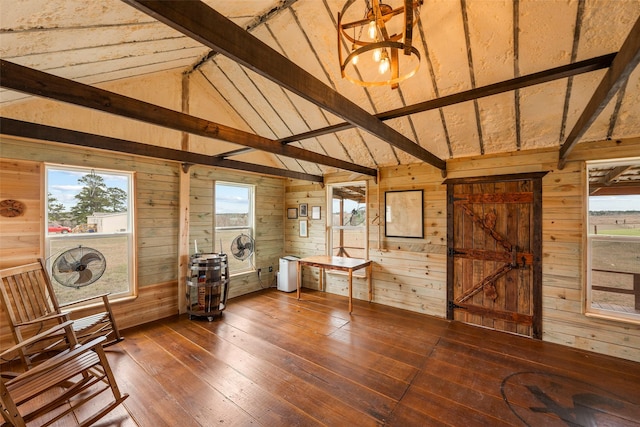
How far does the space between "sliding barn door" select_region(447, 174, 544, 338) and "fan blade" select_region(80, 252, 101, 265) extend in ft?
15.2

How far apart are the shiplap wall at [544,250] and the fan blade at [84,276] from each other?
3.53 meters

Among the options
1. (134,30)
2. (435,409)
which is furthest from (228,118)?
(435,409)

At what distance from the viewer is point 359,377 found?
2.54 metres

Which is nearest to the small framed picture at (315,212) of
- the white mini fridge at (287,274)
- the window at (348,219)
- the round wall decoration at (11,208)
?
the window at (348,219)

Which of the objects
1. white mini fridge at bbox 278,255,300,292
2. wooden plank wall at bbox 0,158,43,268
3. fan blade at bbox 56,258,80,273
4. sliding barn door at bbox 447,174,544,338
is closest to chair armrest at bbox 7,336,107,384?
fan blade at bbox 56,258,80,273

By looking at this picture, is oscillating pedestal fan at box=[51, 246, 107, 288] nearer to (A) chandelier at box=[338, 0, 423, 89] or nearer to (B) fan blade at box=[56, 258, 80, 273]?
(B) fan blade at box=[56, 258, 80, 273]

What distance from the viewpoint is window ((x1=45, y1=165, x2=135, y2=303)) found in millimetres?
3014

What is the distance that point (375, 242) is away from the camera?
15.5ft

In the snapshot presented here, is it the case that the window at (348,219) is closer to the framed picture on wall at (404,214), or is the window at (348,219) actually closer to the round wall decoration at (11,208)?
the framed picture on wall at (404,214)

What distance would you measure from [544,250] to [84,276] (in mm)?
5522

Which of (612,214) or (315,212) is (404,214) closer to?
(315,212)

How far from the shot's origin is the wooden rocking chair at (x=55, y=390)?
1.66m

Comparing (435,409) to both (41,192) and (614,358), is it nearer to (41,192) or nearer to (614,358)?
(614,358)

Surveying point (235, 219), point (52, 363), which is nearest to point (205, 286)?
point (235, 219)
